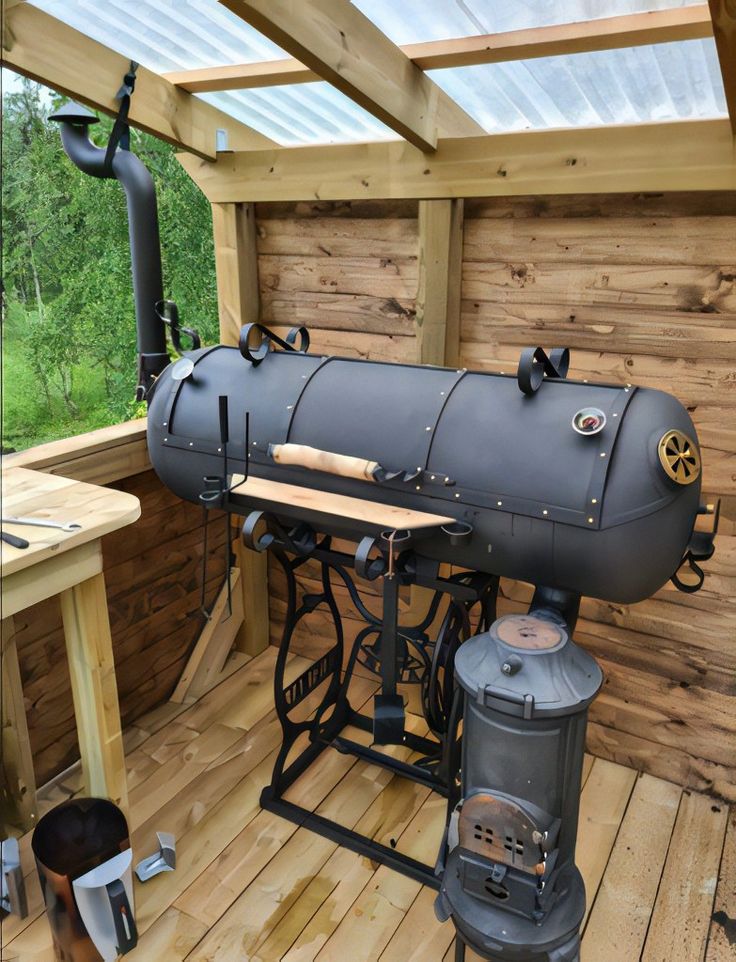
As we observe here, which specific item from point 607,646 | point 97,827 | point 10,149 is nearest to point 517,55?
point 607,646

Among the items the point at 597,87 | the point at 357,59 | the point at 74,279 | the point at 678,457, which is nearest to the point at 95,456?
the point at 357,59

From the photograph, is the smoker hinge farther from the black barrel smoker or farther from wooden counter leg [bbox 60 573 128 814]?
wooden counter leg [bbox 60 573 128 814]

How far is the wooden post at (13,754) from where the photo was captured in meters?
2.14

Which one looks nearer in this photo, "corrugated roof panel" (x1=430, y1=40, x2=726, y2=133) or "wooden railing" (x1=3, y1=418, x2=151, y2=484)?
"corrugated roof panel" (x1=430, y1=40, x2=726, y2=133)

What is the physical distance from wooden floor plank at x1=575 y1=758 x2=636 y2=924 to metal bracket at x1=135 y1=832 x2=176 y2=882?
4.04ft

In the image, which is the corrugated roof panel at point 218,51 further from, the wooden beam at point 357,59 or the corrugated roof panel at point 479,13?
the corrugated roof panel at point 479,13

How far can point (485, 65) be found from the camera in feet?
6.61

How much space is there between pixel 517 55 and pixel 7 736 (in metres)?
2.40

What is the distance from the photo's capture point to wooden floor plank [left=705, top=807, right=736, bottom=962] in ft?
6.35

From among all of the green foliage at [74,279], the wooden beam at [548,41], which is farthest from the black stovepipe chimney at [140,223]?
the green foliage at [74,279]

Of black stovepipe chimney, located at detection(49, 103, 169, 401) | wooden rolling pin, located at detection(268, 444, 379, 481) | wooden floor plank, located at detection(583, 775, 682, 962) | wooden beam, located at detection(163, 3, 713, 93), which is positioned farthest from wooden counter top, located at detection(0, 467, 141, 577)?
wooden floor plank, located at detection(583, 775, 682, 962)

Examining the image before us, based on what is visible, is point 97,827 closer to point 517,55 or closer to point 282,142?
point 517,55

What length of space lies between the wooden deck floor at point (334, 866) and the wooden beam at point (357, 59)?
2.17 meters

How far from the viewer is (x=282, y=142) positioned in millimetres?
2924
